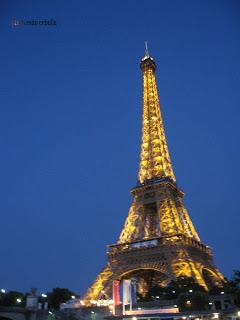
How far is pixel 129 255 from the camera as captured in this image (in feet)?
183

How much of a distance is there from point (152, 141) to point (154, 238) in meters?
20.2

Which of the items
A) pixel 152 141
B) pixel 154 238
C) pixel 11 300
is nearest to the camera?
pixel 154 238

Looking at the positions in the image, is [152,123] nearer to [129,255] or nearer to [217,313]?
[129,255]

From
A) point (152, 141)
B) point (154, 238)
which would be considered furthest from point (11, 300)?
point (152, 141)

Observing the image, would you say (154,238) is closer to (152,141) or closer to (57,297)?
(57,297)

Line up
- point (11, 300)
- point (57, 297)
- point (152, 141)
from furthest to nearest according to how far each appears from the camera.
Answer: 1. point (152, 141)
2. point (57, 297)
3. point (11, 300)

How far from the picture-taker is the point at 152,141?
69.6 meters

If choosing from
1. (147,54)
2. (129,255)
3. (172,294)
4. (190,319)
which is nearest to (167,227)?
Result: (129,255)

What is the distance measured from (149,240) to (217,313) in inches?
1138

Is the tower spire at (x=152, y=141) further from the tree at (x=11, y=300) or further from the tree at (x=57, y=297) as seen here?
the tree at (x=11, y=300)

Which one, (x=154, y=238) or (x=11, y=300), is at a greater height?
(x=154, y=238)

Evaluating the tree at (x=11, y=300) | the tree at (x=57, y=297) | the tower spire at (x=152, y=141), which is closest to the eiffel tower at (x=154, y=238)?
the tower spire at (x=152, y=141)

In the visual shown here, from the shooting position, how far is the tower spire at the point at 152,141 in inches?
2618

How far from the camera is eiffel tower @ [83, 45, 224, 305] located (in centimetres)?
5178
